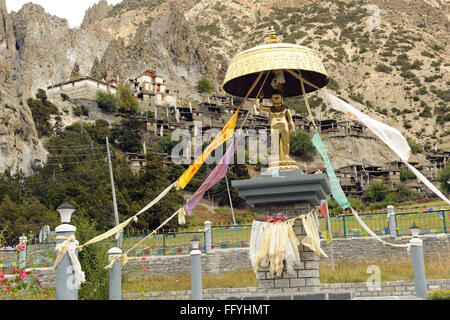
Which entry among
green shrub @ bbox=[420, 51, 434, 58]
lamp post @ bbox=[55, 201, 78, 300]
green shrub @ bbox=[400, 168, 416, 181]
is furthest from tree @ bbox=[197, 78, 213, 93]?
lamp post @ bbox=[55, 201, 78, 300]

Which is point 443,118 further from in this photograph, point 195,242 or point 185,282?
point 185,282

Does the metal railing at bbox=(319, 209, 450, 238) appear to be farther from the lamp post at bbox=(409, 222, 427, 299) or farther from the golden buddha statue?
the golden buddha statue

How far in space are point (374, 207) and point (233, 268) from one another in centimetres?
2648

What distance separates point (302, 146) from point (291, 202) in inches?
2109

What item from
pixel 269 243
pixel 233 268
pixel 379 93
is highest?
pixel 379 93

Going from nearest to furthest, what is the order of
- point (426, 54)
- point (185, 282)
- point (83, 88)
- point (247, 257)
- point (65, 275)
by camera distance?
point (65, 275)
point (185, 282)
point (247, 257)
point (83, 88)
point (426, 54)

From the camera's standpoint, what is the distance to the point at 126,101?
68125mm

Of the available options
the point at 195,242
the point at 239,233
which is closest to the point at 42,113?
the point at 239,233
